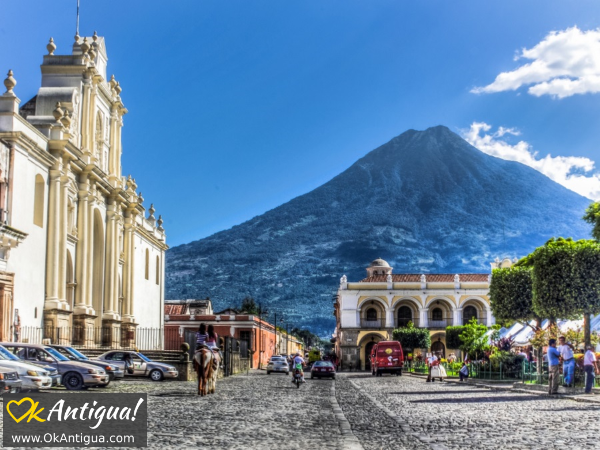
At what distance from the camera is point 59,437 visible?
8547 millimetres

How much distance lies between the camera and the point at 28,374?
15875mm

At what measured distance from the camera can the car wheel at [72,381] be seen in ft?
64.5

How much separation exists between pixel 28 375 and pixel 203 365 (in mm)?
4749

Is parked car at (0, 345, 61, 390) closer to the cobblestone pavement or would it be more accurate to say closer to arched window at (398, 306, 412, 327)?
the cobblestone pavement

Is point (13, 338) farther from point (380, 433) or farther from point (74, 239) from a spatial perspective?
point (380, 433)

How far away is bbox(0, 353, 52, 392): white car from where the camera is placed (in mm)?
15727

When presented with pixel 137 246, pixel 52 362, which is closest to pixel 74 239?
pixel 137 246

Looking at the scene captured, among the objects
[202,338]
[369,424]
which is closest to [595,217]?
[202,338]

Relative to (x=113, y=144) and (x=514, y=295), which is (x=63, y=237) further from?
(x=514, y=295)

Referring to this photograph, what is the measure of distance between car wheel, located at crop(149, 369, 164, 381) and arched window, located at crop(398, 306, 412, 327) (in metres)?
49.2

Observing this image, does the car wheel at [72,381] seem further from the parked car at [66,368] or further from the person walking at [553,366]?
the person walking at [553,366]

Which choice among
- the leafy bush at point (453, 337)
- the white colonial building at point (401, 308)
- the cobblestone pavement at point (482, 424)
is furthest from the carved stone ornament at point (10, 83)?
the white colonial building at point (401, 308)

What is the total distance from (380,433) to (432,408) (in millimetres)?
5704

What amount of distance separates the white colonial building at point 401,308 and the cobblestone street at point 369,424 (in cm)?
5449
